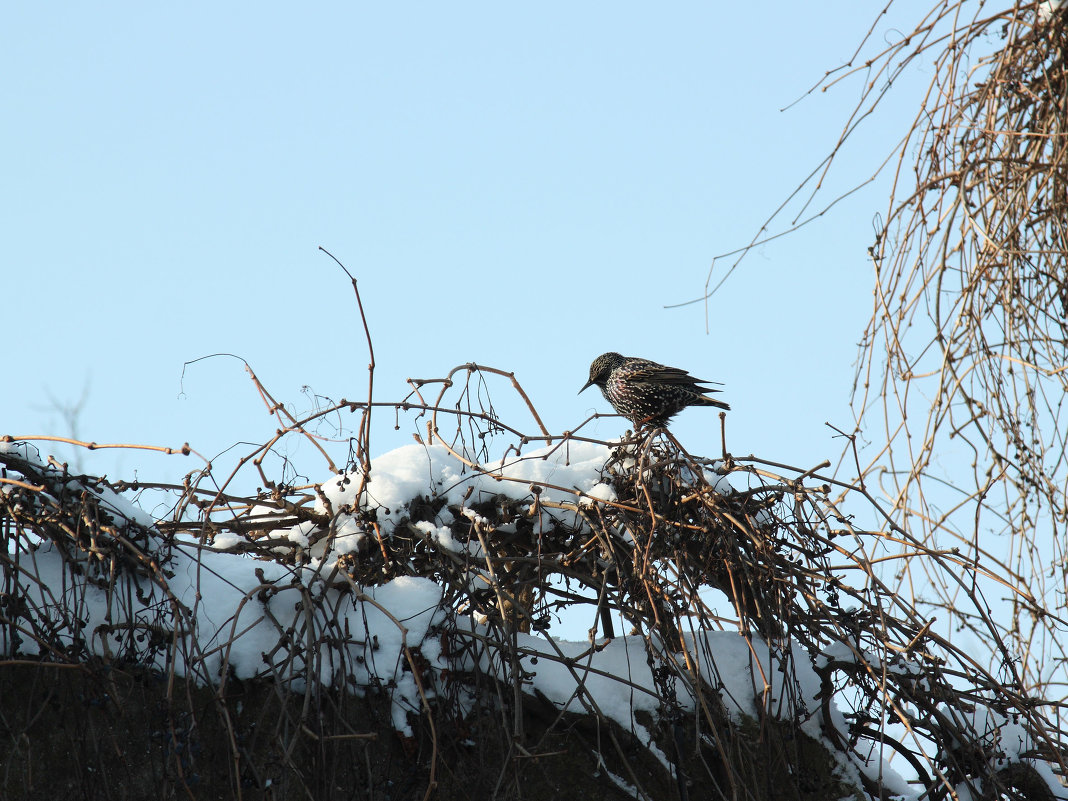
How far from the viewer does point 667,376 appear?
5.62 metres

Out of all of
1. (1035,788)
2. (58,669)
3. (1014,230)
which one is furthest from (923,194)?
(58,669)

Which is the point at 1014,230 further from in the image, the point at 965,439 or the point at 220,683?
the point at 220,683

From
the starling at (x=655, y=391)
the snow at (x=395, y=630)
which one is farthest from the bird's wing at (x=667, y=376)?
the snow at (x=395, y=630)

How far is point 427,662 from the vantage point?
2.75m

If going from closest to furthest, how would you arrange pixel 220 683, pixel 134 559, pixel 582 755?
1. pixel 220 683
2. pixel 134 559
3. pixel 582 755

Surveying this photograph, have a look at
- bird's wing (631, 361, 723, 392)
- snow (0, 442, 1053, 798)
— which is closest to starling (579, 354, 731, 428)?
bird's wing (631, 361, 723, 392)

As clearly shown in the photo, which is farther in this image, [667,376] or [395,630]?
[667,376]

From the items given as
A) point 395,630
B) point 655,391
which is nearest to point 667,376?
point 655,391

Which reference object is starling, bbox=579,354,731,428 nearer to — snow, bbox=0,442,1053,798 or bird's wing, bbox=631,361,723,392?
bird's wing, bbox=631,361,723,392

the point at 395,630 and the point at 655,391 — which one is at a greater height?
the point at 655,391

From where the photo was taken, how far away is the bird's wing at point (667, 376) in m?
5.62

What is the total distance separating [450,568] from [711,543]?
708 millimetres

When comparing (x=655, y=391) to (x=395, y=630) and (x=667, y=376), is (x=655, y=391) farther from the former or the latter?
(x=395, y=630)

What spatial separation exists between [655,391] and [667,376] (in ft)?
0.33
